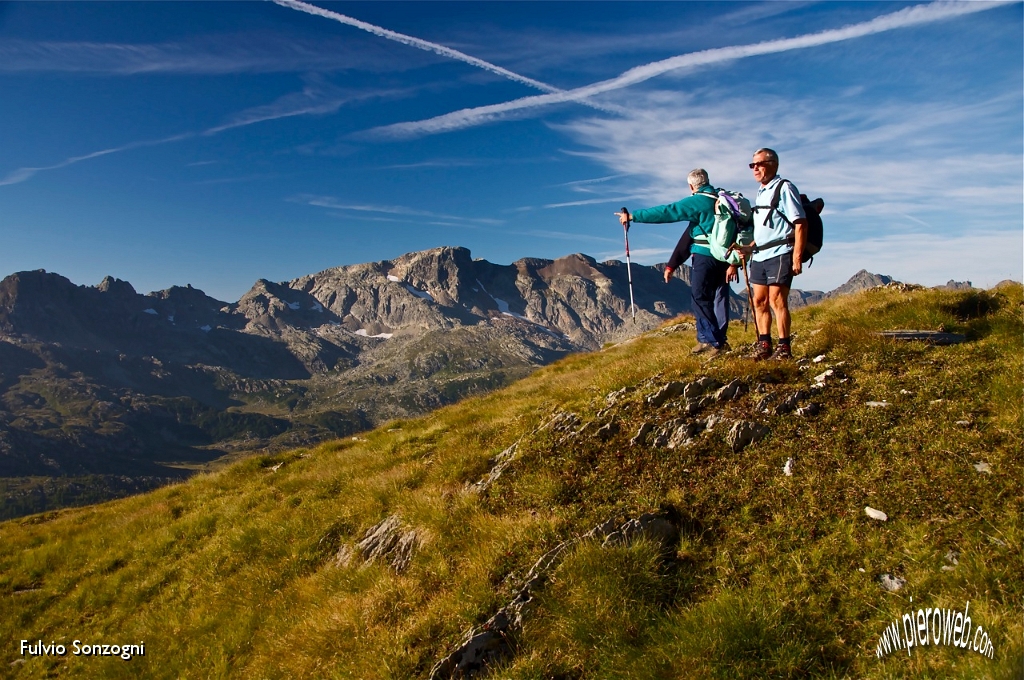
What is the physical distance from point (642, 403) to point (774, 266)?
168 inches

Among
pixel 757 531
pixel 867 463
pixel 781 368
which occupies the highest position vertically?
pixel 781 368

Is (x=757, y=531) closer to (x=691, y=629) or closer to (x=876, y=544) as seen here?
(x=876, y=544)

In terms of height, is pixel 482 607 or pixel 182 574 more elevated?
pixel 482 607

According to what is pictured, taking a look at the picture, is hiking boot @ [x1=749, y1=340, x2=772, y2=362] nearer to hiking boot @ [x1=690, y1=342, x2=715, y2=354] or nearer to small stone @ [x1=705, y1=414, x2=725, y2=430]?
hiking boot @ [x1=690, y1=342, x2=715, y2=354]

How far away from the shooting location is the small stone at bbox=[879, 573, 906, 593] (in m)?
4.79

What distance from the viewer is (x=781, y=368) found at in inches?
368

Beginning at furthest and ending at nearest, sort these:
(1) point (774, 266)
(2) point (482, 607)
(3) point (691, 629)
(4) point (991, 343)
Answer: (1) point (774, 266) < (4) point (991, 343) < (2) point (482, 607) < (3) point (691, 629)

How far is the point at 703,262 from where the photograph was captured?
41.7 ft

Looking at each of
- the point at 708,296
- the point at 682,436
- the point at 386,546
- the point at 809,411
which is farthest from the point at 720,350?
the point at 386,546

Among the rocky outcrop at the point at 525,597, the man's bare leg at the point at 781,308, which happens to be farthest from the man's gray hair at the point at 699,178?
the rocky outcrop at the point at 525,597

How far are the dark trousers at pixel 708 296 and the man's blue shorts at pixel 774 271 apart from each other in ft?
5.79

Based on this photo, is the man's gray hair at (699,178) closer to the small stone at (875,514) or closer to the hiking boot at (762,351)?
the hiking boot at (762,351)

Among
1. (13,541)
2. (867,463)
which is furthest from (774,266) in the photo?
(13,541)

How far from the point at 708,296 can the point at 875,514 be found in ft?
26.2
